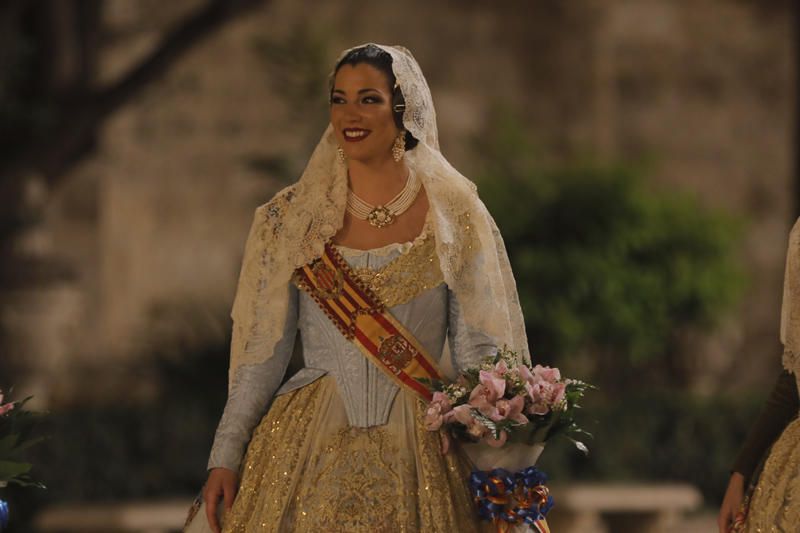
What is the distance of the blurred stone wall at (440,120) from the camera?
11531mm

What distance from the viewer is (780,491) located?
472cm

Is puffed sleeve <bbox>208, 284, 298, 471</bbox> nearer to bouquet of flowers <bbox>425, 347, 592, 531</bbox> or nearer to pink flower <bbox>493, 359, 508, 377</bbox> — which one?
bouquet of flowers <bbox>425, 347, 592, 531</bbox>

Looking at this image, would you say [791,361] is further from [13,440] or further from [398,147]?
[13,440]

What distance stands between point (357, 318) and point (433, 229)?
320 millimetres

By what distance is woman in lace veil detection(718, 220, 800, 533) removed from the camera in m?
4.70

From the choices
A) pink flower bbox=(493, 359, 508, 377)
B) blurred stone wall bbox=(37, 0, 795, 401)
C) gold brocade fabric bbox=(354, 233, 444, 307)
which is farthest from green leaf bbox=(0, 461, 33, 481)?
blurred stone wall bbox=(37, 0, 795, 401)

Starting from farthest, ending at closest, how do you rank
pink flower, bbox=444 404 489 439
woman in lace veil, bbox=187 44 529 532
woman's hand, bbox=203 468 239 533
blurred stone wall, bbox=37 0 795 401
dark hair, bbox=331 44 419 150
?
blurred stone wall, bbox=37 0 795 401 → dark hair, bbox=331 44 419 150 → woman's hand, bbox=203 468 239 533 → woman in lace veil, bbox=187 44 529 532 → pink flower, bbox=444 404 489 439

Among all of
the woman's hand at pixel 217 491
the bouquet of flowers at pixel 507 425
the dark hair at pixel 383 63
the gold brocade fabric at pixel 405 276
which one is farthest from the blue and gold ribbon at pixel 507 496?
the dark hair at pixel 383 63

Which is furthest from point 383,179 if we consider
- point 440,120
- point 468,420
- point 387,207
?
point 440,120

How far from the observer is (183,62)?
12.0 meters

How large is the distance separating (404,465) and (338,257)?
2.05 feet

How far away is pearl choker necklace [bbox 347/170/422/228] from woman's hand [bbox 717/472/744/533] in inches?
46.0

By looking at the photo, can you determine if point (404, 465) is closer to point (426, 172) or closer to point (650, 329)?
point (426, 172)

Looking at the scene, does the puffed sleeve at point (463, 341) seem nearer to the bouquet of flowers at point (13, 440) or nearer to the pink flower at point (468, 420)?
the pink flower at point (468, 420)
